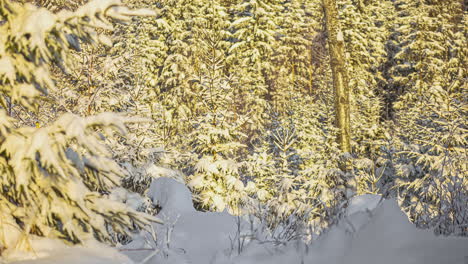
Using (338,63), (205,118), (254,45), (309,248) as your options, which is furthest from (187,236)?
(254,45)

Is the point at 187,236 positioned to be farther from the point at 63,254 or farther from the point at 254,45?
the point at 254,45

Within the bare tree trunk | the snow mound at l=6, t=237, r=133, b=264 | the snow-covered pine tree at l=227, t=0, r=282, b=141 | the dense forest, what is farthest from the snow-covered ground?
the snow-covered pine tree at l=227, t=0, r=282, b=141

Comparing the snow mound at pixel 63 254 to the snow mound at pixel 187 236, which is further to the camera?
the snow mound at pixel 187 236

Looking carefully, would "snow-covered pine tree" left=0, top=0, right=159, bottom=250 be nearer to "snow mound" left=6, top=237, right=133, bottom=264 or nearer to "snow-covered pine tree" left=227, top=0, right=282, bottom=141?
"snow mound" left=6, top=237, right=133, bottom=264

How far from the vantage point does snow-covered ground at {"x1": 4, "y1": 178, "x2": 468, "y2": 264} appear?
2.41 meters

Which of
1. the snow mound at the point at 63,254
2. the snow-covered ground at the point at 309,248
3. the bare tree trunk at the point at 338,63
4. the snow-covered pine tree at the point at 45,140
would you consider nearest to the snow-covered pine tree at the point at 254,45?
the bare tree trunk at the point at 338,63

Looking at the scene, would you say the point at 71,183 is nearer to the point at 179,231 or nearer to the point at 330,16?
the point at 179,231

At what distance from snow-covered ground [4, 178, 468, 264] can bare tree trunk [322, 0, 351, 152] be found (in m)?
5.03

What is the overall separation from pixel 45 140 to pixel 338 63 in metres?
7.04

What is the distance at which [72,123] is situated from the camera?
212cm

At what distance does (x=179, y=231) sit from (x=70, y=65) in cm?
223

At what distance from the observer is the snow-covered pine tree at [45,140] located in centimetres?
210

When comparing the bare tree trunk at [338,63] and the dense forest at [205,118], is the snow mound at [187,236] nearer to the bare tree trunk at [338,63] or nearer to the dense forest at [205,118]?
the dense forest at [205,118]

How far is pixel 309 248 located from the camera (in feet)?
9.94
